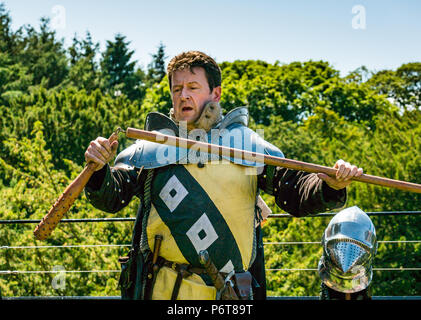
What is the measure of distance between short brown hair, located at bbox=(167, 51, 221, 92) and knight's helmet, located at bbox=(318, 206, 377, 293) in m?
0.98

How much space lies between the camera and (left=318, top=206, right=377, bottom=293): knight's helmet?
9.18 ft

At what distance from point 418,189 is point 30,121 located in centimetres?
1975

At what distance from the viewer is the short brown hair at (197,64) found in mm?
3111

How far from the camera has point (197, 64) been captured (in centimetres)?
312

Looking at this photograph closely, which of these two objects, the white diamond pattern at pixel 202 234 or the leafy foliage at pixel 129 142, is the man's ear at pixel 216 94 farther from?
the leafy foliage at pixel 129 142

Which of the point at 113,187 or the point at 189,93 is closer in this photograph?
the point at 113,187

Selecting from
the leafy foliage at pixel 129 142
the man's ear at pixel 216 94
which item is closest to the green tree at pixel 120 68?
the leafy foliage at pixel 129 142

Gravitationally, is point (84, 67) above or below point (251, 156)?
above

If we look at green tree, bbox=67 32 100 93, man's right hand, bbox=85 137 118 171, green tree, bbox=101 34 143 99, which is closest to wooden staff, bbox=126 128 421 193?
man's right hand, bbox=85 137 118 171

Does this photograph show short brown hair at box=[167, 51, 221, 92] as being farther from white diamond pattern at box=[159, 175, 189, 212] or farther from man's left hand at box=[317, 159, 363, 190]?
man's left hand at box=[317, 159, 363, 190]

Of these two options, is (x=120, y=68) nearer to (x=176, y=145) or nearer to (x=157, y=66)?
(x=157, y=66)

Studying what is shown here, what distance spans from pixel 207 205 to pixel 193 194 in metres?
0.09

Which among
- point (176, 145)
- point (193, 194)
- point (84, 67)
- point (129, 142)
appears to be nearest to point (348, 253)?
point (193, 194)

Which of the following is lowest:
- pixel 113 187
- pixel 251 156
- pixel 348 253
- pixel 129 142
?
pixel 348 253
